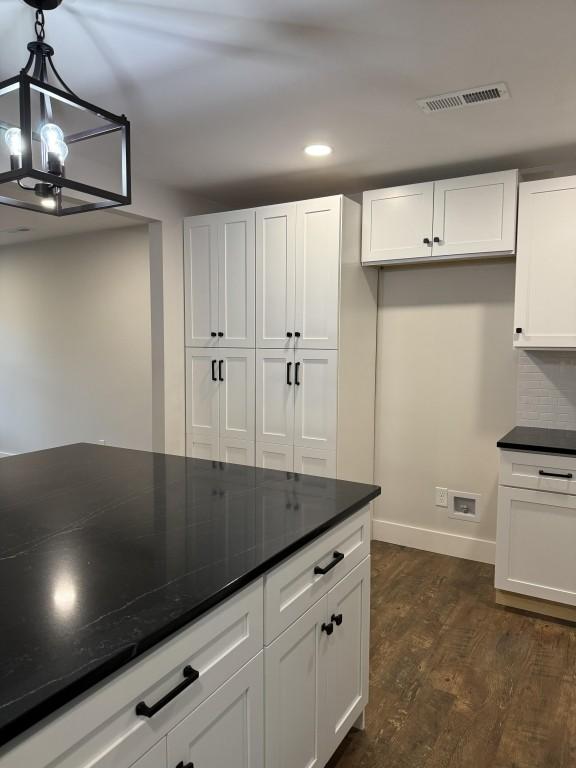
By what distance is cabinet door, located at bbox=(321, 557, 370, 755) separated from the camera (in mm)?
1713

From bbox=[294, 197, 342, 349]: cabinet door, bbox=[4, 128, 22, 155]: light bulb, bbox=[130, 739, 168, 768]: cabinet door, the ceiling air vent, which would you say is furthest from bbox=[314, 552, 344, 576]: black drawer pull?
the ceiling air vent

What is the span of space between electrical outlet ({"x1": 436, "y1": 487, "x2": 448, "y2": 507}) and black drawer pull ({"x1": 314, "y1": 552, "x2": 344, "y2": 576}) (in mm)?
2184

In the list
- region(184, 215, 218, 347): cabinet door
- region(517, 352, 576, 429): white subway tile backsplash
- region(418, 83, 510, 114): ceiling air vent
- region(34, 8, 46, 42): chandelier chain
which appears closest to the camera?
region(34, 8, 46, 42): chandelier chain

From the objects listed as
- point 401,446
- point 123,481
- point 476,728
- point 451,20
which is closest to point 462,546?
point 401,446

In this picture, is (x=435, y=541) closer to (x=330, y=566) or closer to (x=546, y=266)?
(x=546, y=266)

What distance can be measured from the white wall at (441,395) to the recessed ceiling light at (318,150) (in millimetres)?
1041

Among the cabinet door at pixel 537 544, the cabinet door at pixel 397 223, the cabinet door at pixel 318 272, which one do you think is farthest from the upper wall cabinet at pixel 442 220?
the cabinet door at pixel 537 544

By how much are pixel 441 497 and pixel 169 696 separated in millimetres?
2966

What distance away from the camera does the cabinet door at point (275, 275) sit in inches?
134

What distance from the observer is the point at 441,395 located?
3.68 meters

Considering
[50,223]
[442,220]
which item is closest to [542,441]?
[442,220]

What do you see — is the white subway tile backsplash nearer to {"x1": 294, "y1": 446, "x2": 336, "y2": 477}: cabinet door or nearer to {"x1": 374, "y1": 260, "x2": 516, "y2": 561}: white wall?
{"x1": 374, "y1": 260, "x2": 516, "y2": 561}: white wall

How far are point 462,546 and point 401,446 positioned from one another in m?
0.76

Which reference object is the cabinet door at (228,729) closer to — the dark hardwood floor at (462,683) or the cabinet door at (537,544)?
the dark hardwood floor at (462,683)
